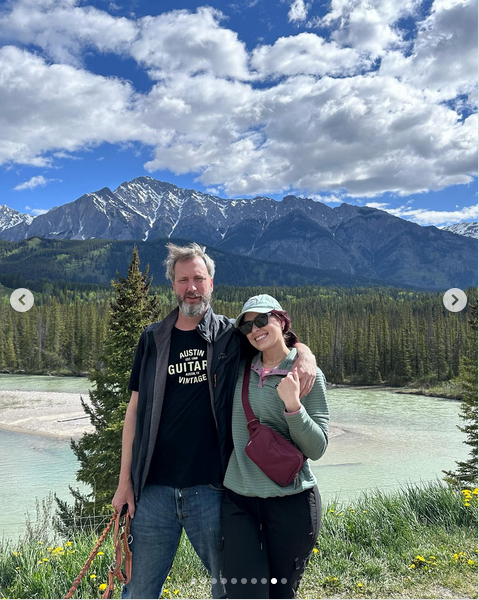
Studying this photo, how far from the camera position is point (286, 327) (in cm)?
346

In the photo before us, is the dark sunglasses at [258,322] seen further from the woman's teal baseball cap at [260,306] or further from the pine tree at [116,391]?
the pine tree at [116,391]

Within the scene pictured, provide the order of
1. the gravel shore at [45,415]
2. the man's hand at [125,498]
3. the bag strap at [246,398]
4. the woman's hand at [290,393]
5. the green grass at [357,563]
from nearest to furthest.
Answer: the woman's hand at [290,393] < the bag strap at [246,398] < the man's hand at [125,498] < the green grass at [357,563] < the gravel shore at [45,415]

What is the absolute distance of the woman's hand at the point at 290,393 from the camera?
2906 millimetres

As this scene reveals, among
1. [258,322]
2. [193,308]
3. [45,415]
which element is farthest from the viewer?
[45,415]

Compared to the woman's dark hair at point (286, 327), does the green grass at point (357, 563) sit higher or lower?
lower

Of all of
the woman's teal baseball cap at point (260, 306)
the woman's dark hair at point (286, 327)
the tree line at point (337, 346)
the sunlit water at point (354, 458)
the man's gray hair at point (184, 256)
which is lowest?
the sunlit water at point (354, 458)

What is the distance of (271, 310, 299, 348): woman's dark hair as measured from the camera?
132 inches

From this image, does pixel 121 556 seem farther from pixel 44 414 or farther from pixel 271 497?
pixel 44 414

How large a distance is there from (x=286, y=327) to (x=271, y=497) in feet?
3.73

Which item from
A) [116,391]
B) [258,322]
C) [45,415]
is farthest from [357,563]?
[45,415]

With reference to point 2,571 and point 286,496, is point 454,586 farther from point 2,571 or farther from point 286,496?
point 2,571

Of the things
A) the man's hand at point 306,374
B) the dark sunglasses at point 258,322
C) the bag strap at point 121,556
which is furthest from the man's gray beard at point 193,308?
the bag strap at point 121,556

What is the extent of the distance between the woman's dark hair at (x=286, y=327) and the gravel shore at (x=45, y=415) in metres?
31.7

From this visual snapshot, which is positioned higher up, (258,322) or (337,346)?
(258,322)
